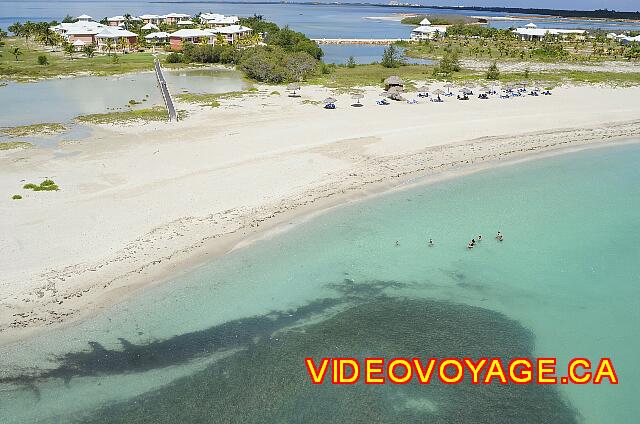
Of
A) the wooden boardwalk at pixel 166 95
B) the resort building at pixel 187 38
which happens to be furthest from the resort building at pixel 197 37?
the wooden boardwalk at pixel 166 95

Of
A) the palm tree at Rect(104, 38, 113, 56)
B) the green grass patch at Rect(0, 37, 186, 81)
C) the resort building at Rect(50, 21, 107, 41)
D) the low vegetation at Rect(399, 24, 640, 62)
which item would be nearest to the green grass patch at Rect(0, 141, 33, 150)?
the green grass patch at Rect(0, 37, 186, 81)

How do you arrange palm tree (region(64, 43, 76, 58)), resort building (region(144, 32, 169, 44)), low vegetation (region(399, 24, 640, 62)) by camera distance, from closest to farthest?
palm tree (region(64, 43, 76, 58)) → low vegetation (region(399, 24, 640, 62)) → resort building (region(144, 32, 169, 44))

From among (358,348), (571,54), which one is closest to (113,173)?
(358,348)

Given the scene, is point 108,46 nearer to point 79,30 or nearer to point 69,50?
point 69,50

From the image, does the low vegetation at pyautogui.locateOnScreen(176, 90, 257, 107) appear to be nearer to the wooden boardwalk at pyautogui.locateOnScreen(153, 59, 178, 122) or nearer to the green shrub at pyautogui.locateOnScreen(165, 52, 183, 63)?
the wooden boardwalk at pyautogui.locateOnScreen(153, 59, 178, 122)

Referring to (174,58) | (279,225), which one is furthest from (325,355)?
(174,58)
